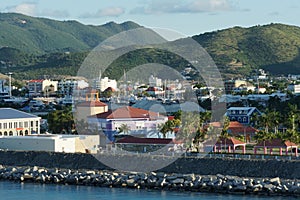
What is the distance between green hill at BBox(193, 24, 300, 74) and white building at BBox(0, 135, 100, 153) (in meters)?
61.3

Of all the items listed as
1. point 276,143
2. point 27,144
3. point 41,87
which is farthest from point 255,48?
point 27,144

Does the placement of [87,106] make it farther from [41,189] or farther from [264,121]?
[41,189]

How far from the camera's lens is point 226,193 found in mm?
20359

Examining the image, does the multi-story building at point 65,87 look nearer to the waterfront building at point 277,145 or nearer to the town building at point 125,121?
the town building at point 125,121

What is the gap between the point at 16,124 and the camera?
111 ft

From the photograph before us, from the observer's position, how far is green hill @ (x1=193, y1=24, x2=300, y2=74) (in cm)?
9324

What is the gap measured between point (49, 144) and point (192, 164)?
6.01 m

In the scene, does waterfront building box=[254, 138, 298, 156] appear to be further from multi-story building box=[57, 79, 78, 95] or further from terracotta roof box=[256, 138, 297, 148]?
multi-story building box=[57, 79, 78, 95]

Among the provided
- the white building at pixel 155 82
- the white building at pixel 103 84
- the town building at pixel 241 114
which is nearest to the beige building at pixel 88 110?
the town building at pixel 241 114

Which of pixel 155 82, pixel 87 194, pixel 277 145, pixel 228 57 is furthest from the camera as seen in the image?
pixel 228 57

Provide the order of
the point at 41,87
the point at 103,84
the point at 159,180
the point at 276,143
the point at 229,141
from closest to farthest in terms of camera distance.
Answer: the point at 159,180 → the point at 276,143 → the point at 229,141 → the point at 103,84 → the point at 41,87

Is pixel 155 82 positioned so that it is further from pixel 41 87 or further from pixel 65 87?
pixel 41 87

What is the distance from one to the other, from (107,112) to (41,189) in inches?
559

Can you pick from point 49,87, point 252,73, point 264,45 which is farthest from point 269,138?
point 264,45
